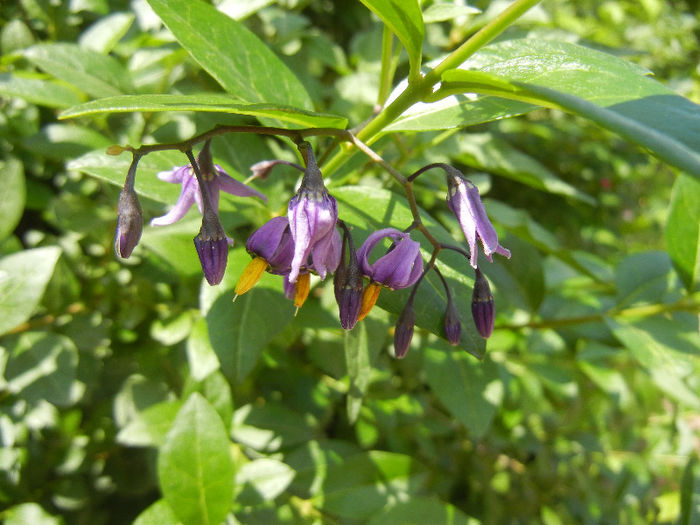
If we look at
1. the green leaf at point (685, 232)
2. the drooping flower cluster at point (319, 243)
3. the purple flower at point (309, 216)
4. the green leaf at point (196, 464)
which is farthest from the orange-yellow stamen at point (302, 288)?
the green leaf at point (685, 232)

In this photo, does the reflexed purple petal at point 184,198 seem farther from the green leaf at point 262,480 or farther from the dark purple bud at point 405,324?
the green leaf at point 262,480

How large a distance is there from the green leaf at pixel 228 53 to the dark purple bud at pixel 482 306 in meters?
0.49

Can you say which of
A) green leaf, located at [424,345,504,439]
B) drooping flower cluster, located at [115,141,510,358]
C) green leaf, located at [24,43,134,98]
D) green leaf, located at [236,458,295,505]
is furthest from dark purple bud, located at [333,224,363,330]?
green leaf, located at [24,43,134,98]

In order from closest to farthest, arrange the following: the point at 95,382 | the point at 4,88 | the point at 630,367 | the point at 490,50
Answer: the point at 490,50
the point at 4,88
the point at 95,382
the point at 630,367

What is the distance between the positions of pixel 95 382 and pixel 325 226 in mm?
1107

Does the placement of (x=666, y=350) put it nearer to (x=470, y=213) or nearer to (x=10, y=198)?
(x=470, y=213)

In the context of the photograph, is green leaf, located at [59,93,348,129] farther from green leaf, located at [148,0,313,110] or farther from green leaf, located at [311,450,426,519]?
green leaf, located at [311,450,426,519]

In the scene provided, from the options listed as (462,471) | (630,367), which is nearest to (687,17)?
(630,367)

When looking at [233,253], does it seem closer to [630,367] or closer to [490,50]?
[490,50]

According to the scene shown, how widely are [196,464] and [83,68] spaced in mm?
937

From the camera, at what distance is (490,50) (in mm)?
896

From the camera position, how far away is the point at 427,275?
968 mm

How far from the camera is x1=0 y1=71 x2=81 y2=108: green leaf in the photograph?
1252 millimetres

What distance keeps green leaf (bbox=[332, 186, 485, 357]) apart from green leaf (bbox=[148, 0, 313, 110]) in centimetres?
25
